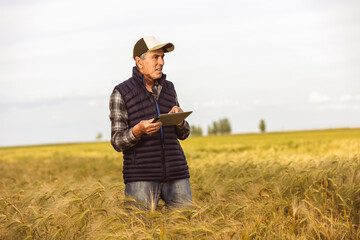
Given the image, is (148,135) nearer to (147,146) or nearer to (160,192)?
(147,146)

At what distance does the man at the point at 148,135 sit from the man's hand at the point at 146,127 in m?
0.16

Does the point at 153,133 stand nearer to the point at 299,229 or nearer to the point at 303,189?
the point at 299,229

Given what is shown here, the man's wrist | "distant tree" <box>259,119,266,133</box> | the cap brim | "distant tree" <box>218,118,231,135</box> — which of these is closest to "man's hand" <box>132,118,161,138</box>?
the man's wrist

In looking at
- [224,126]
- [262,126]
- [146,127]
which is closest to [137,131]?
[146,127]

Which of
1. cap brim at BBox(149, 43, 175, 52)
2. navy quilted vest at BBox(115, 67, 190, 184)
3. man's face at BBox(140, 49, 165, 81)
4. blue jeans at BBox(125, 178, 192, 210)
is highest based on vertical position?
cap brim at BBox(149, 43, 175, 52)

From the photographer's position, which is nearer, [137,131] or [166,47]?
[137,131]

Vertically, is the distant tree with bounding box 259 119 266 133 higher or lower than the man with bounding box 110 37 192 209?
higher

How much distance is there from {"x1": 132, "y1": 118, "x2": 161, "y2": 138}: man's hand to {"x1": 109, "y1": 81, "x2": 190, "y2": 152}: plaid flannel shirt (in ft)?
0.20

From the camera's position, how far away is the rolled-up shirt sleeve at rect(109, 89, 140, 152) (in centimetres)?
350

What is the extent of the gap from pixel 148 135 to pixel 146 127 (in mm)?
367

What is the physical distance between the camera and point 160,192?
383 cm

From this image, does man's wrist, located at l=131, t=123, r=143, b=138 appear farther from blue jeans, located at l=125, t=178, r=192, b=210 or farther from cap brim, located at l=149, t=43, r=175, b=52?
cap brim, located at l=149, t=43, r=175, b=52

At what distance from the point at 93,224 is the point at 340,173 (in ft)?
13.7

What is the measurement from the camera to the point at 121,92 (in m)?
3.68
